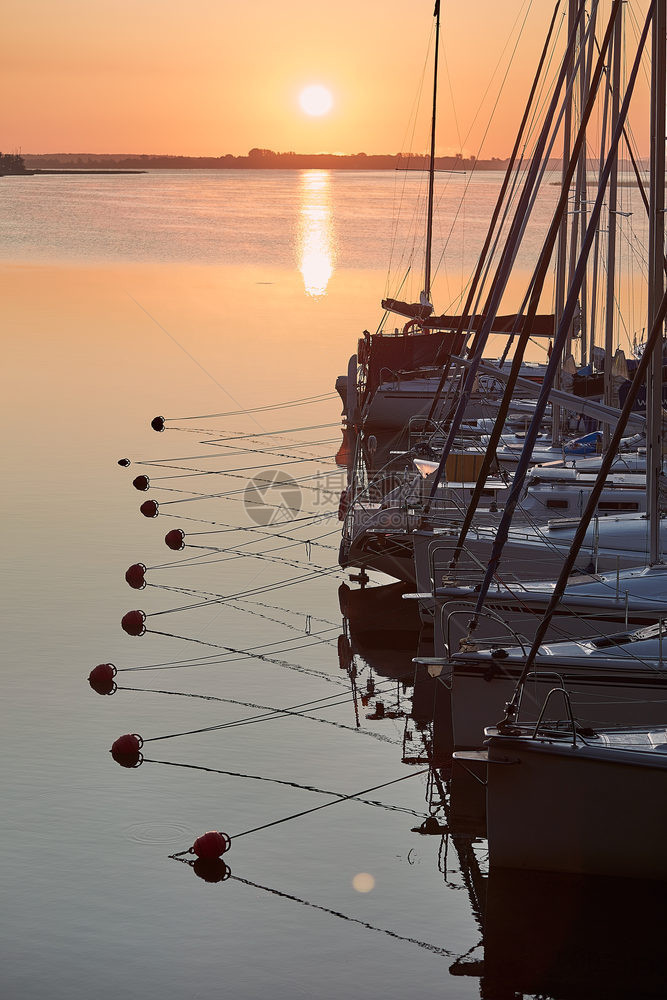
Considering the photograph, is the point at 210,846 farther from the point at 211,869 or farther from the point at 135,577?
the point at 135,577

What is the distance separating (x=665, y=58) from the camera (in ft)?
50.8

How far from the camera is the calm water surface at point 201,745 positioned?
37.5 feet

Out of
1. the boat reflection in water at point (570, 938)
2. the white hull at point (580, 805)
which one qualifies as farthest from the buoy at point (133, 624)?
the white hull at point (580, 805)

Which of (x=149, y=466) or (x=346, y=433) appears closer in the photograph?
(x=149, y=466)

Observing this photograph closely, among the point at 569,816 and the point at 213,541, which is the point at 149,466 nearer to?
the point at 213,541

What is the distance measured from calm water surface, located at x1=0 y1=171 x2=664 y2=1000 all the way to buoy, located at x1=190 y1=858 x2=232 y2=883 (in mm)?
115

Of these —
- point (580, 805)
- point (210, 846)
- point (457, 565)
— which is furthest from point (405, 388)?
point (580, 805)

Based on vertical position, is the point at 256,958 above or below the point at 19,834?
below

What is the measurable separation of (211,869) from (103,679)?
535 cm

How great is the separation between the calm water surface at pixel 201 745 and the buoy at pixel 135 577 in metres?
0.13

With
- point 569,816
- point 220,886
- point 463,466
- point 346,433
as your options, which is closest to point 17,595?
point 463,466

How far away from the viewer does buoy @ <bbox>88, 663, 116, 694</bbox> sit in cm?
A: 1745

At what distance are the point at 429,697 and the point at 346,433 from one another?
1846 centimetres

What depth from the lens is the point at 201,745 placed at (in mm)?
15664
